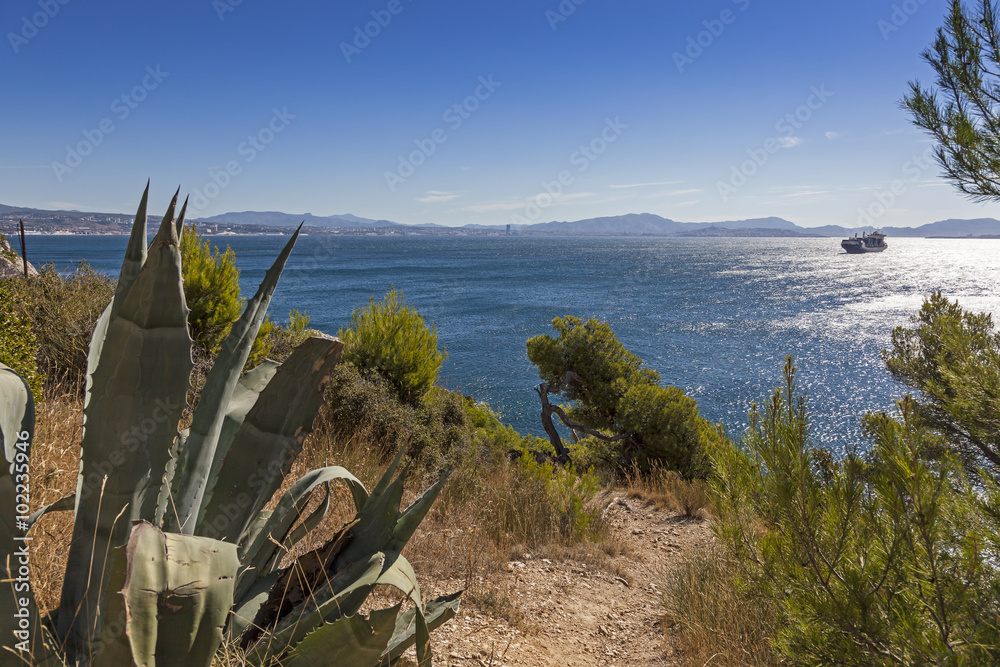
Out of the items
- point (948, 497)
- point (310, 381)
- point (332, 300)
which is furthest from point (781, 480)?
point (332, 300)

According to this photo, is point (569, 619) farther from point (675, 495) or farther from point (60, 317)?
point (60, 317)

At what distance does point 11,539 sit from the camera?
4.05ft

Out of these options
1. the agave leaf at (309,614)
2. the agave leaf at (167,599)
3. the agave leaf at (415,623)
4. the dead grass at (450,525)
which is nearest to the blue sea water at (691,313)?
the dead grass at (450,525)

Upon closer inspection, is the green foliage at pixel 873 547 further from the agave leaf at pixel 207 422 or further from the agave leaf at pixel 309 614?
the agave leaf at pixel 207 422

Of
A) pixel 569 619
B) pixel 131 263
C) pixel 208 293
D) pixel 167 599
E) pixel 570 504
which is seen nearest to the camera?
pixel 167 599

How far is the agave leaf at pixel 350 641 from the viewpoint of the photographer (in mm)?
1336

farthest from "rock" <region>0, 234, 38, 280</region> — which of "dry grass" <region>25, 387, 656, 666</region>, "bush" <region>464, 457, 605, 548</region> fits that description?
"bush" <region>464, 457, 605, 548</region>

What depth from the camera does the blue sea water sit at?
2108 centimetres

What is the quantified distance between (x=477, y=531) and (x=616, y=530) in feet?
6.20

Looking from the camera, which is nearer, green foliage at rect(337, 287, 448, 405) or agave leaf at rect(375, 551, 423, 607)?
agave leaf at rect(375, 551, 423, 607)

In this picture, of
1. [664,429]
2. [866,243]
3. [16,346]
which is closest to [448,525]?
[16,346]

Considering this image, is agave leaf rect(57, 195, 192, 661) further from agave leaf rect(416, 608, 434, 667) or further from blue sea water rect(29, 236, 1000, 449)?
blue sea water rect(29, 236, 1000, 449)

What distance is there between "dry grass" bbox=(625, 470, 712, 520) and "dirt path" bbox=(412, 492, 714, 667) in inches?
62.0

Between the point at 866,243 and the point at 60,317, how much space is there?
389ft
